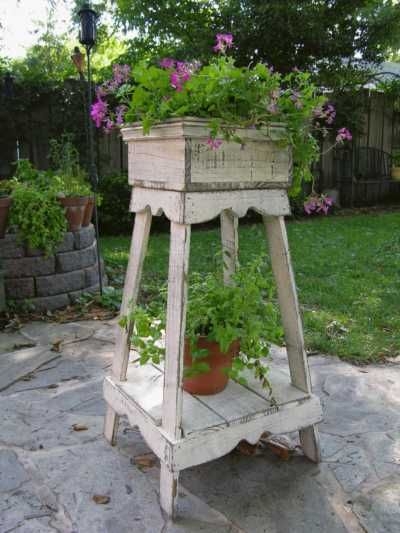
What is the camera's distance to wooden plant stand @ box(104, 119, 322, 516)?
1.53 meters

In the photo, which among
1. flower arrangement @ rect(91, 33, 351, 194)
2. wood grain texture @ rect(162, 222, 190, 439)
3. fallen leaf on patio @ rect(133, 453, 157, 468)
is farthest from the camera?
fallen leaf on patio @ rect(133, 453, 157, 468)

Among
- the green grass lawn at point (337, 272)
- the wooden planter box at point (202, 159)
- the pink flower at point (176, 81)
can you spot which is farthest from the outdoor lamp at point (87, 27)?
the pink flower at point (176, 81)

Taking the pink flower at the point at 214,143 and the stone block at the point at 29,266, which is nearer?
the pink flower at the point at 214,143

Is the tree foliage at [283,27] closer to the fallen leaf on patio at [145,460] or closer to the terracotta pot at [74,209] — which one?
the terracotta pot at [74,209]

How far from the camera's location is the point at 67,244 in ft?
12.8

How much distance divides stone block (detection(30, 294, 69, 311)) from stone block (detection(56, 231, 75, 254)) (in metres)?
0.35

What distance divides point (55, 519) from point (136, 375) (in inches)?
23.9

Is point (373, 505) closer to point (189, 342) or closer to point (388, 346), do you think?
point (189, 342)

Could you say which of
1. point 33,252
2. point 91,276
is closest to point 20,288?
point 33,252

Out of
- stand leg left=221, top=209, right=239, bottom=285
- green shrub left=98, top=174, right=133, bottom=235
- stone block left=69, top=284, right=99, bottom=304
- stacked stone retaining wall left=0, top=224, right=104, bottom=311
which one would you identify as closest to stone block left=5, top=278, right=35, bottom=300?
stacked stone retaining wall left=0, top=224, right=104, bottom=311

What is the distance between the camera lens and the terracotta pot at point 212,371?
1775 mm

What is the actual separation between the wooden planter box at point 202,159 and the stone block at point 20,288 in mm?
2249

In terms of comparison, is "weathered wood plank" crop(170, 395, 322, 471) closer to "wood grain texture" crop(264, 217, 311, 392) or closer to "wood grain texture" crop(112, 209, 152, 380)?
"wood grain texture" crop(264, 217, 311, 392)

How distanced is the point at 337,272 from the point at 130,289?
3.33m
